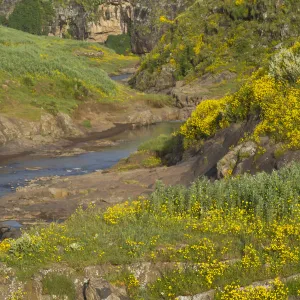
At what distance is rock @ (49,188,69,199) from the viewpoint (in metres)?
26.0

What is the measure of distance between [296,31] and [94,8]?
77.4 m

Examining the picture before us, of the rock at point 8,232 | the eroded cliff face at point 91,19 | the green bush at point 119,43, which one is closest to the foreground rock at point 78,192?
the rock at point 8,232

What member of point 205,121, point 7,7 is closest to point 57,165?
point 205,121

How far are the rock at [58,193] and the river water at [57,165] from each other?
3.78 m

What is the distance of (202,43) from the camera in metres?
68.9

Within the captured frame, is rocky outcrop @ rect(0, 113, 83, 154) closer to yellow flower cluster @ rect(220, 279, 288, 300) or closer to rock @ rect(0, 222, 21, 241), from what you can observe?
rock @ rect(0, 222, 21, 241)

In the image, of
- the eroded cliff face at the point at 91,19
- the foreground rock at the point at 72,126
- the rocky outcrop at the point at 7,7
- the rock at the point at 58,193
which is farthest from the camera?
the rocky outcrop at the point at 7,7

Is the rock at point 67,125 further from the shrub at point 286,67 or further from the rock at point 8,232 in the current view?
the rock at point 8,232

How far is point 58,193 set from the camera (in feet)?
86.0

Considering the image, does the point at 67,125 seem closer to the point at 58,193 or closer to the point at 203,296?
the point at 58,193

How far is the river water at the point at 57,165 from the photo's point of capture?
3219 cm

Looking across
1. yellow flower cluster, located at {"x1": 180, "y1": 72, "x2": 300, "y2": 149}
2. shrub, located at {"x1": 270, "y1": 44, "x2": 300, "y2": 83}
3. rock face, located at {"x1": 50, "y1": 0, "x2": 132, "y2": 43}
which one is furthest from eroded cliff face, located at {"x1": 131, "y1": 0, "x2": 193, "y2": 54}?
shrub, located at {"x1": 270, "y1": 44, "x2": 300, "y2": 83}

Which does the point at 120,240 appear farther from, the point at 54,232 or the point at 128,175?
the point at 128,175

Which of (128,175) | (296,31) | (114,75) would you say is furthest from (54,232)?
(114,75)
